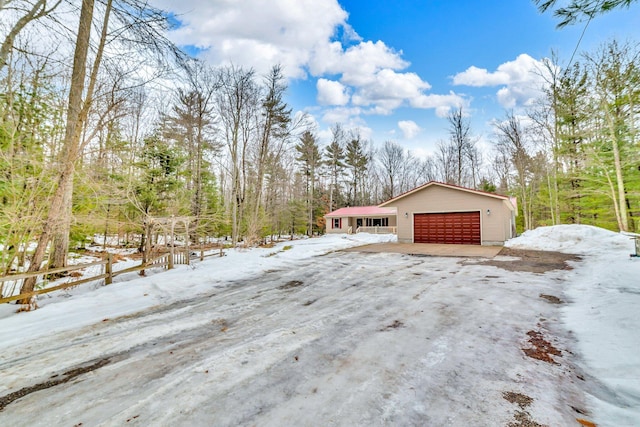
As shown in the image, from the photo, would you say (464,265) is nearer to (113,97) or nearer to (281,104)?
(113,97)

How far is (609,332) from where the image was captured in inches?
120

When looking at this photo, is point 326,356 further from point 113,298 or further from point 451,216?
point 451,216

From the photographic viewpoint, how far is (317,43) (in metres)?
13.7

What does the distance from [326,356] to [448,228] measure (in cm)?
1431

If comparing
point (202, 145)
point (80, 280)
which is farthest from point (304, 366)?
point (202, 145)

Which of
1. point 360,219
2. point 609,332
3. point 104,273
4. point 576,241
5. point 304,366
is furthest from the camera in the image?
point 360,219

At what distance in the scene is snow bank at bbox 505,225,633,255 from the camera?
9.58 meters

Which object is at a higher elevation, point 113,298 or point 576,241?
point 576,241

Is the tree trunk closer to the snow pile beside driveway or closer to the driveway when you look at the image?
the driveway

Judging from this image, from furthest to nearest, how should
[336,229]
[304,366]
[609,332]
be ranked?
[336,229] → [609,332] → [304,366]

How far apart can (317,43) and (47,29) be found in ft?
39.4

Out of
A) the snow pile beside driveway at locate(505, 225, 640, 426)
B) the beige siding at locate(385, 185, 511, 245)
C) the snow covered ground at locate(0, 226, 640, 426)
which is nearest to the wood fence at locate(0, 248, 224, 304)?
the snow covered ground at locate(0, 226, 640, 426)

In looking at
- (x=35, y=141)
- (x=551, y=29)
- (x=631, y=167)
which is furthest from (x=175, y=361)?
(x=631, y=167)

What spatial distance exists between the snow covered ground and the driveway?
2 cm
